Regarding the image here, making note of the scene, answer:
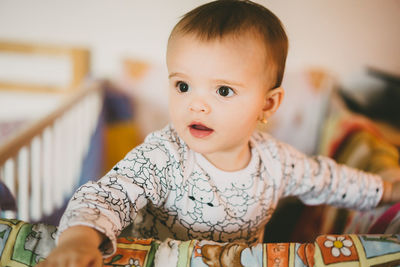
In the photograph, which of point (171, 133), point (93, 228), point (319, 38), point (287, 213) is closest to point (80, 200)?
point (93, 228)

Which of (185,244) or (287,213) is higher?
(185,244)

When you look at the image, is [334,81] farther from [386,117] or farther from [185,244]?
[185,244]

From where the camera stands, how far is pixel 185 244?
0.43m

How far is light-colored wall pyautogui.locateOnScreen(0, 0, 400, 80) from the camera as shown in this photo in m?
1.30

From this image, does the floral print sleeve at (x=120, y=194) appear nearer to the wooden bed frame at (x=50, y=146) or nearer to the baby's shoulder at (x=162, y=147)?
the baby's shoulder at (x=162, y=147)

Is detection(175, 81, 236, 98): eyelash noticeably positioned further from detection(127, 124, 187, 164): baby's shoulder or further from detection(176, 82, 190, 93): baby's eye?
detection(127, 124, 187, 164): baby's shoulder

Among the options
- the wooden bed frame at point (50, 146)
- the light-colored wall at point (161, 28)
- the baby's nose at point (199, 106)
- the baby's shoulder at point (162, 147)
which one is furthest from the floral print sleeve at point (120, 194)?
the light-colored wall at point (161, 28)

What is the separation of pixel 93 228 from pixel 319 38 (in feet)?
3.96

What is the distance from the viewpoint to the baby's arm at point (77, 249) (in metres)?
0.34

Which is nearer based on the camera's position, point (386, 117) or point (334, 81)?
point (386, 117)

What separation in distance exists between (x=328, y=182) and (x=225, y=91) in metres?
0.31

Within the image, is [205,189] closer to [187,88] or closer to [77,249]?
[187,88]

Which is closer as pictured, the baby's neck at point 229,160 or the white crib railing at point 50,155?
the baby's neck at point 229,160

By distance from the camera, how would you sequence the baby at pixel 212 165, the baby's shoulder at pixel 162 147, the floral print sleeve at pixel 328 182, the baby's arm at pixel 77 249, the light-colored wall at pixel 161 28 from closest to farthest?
the baby's arm at pixel 77 249 → the baby at pixel 212 165 → the baby's shoulder at pixel 162 147 → the floral print sleeve at pixel 328 182 → the light-colored wall at pixel 161 28
